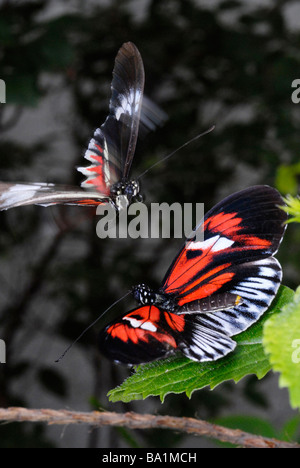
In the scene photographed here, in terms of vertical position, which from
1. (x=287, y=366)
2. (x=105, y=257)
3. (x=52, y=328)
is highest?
(x=105, y=257)

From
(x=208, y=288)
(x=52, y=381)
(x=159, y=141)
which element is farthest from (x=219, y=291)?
(x=52, y=381)

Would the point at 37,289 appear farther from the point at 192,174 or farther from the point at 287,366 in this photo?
the point at 287,366

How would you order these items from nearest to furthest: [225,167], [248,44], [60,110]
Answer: [248,44] < [225,167] < [60,110]

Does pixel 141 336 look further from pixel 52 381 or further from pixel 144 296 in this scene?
pixel 52 381

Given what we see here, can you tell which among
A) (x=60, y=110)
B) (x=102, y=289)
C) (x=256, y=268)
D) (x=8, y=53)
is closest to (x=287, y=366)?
(x=256, y=268)

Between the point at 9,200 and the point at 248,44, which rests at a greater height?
the point at 248,44

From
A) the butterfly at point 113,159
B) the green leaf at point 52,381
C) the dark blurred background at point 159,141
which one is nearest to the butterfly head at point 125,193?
the butterfly at point 113,159

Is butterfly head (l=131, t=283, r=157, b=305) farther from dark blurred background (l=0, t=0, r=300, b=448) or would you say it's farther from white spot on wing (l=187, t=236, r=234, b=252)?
dark blurred background (l=0, t=0, r=300, b=448)

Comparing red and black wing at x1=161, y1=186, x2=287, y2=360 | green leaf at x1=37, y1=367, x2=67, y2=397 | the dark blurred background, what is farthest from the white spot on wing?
green leaf at x1=37, y1=367, x2=67, y2=397
